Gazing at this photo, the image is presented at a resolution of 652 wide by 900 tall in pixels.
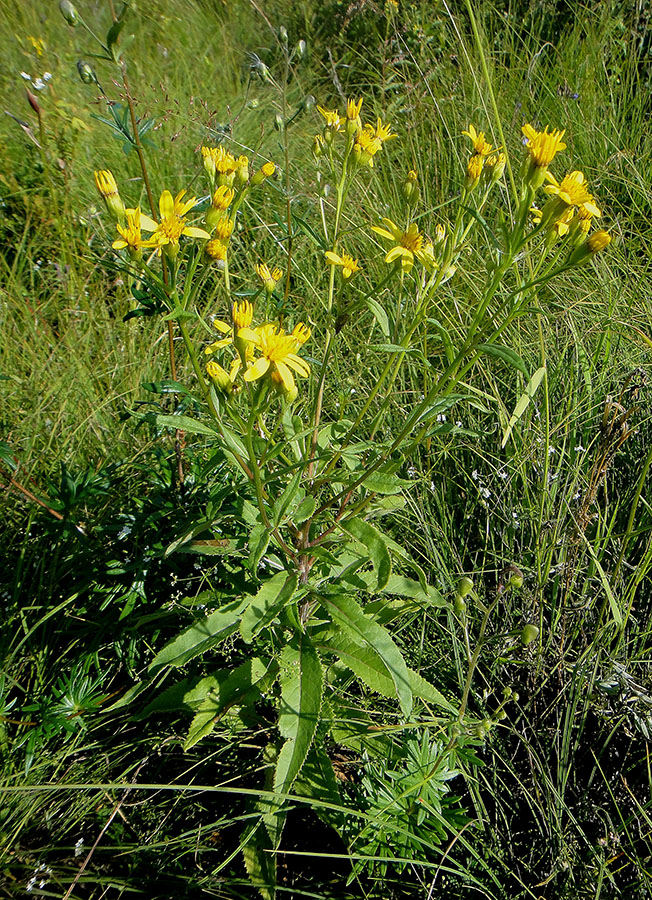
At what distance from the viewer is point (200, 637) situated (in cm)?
139

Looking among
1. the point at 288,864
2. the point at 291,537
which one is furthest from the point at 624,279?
the point at 288,864

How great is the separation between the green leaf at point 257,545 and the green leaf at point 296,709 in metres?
0.31

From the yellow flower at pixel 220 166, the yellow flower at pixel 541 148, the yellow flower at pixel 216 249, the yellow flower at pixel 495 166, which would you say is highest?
the yellow flower at pixel 220 166

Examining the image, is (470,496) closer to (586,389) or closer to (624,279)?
(586,389)

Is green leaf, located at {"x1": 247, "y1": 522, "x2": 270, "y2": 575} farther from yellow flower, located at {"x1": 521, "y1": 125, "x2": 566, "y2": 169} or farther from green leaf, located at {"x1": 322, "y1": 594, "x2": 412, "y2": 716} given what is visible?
yellow flower, located at {"x1": 521, "y1": 125, "x2": 566, "y2": 169}

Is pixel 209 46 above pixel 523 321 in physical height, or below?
above

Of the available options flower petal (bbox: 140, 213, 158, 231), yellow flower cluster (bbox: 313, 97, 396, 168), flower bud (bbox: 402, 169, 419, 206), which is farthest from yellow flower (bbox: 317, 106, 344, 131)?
flower petal (bbox: 140, 213, 158, 231)

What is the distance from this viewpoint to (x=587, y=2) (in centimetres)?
446

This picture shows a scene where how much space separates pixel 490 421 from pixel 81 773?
1.66 meters

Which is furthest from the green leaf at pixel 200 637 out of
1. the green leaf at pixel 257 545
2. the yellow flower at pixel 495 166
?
the yellow flower at pixel 495 166

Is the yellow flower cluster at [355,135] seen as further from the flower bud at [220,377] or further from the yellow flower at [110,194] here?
the flower bud at [220,377]

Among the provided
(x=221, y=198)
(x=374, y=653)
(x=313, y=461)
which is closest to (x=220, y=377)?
(x=313, y=461)

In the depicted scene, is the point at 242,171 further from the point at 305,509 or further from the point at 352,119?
the point at 305,509

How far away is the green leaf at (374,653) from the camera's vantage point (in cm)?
130
